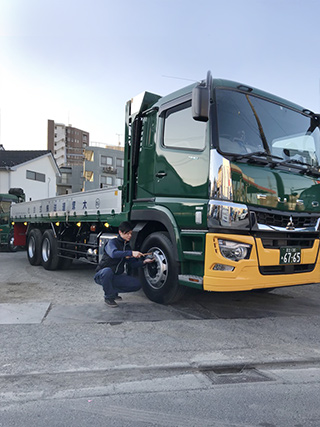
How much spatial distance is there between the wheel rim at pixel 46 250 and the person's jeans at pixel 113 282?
4.30m

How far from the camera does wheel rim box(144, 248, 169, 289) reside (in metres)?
5.33

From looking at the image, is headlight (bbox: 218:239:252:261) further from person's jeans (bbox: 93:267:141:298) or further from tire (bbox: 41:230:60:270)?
tire (bbox: 41:230:60:270)

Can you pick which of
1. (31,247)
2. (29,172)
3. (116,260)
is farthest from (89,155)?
(116,260)

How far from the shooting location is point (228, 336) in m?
4.36

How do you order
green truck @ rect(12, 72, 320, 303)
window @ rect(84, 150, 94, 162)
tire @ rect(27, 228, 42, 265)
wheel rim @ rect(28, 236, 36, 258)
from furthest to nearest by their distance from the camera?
window @ rect(84, 150, 94, 162)
wheel rim @ rect(28, 236, 36, 258)
tire @ rect(27, 228, 42, 265)
green truck @ rect(12, 72, 320, 303)

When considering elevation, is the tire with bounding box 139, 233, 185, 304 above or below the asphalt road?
above

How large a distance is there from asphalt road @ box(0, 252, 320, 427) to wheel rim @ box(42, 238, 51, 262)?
11.2ft

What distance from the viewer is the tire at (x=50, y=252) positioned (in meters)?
9.20

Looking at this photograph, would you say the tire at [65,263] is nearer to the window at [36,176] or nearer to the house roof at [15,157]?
the house roof at [15,157]

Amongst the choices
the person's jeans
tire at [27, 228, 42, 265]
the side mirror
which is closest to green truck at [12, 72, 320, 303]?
the side mirror

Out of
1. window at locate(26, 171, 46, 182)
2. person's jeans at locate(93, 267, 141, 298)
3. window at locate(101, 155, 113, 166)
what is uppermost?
window at locate(101, 155, 113, 166)

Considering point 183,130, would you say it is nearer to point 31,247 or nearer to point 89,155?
point 31,247

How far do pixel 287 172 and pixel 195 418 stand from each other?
3.48 meters

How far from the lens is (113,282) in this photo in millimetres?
5566
